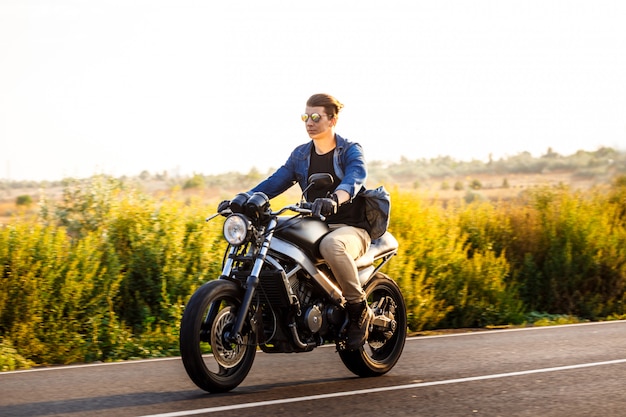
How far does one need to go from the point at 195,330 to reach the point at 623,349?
556cm

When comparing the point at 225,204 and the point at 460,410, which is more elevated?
the point at 225,204

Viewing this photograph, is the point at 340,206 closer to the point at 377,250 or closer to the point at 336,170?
the point at 336,170

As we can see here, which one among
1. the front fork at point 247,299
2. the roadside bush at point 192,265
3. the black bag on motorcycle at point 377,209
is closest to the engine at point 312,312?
the front fork at point 247,299

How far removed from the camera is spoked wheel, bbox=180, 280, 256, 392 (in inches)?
296

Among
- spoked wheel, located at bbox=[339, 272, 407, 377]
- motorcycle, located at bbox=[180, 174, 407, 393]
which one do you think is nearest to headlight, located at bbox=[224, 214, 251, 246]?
motorcycle, located at bbox=[180, 174, 407, 393]

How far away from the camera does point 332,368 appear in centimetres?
970

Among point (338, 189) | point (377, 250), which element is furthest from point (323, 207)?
point (377, 250)

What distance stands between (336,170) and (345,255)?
795 millimetres

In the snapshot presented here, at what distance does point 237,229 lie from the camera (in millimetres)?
7922

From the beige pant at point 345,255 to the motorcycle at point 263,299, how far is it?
3.9 inches

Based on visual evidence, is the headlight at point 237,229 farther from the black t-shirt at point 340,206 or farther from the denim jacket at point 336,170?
the black t-shirt at point 340,206

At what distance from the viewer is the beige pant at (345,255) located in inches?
333

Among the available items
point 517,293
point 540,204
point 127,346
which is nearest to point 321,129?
point 127,346

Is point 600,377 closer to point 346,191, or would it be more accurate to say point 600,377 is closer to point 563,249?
point 346,191
